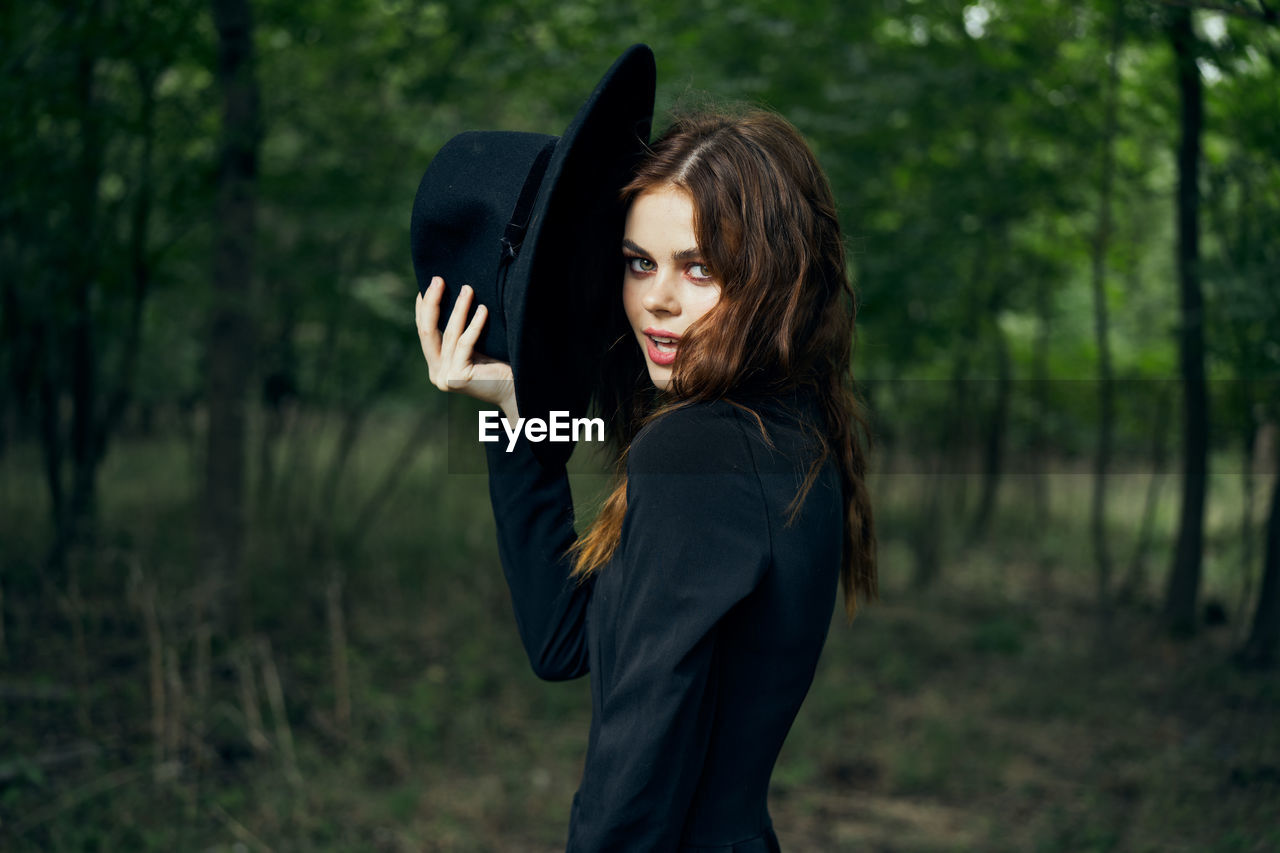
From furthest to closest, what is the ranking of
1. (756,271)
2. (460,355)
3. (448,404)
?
(448,404)
(460,355)
(756,271)

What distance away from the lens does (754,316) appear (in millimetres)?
1198

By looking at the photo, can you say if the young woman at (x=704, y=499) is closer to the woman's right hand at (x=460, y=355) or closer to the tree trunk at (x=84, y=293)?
the woman's right hand at (x=460, y=355)

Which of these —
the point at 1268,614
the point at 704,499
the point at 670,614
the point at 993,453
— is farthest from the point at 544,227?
the point at 993,453

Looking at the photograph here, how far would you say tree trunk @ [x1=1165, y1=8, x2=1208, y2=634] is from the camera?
5.16 m

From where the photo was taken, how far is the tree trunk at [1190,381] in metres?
5.16

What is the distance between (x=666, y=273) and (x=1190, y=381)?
5388 mm

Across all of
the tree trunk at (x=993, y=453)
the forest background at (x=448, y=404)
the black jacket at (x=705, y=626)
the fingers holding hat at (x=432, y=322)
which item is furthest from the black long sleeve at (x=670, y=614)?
the tree trunk at (x=993, y=453)

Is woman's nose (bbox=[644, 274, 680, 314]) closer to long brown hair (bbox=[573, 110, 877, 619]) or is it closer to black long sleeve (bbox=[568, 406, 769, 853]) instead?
long brown hair (bbox=[573, 110, 877, 619])

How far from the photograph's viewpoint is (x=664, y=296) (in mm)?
1271

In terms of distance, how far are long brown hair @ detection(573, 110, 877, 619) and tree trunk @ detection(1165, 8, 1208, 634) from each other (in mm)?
4328

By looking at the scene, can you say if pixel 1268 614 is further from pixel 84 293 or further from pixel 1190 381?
pixel 84 293

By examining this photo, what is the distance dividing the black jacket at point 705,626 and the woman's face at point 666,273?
14cm

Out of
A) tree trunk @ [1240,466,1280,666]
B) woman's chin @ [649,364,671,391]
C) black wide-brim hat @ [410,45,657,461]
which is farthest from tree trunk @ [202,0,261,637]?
tree trunk @ [1240,466,1280,666]

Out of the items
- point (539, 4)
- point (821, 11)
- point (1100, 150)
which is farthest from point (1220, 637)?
point (539, 4)
